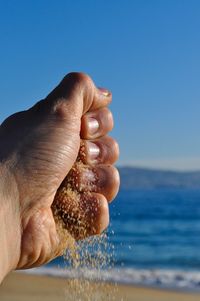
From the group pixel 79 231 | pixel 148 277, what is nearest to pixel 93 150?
pixel 79 231

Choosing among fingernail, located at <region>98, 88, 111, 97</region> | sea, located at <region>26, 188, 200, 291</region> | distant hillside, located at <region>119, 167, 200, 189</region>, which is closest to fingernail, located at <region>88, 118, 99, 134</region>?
fingernail, located at <region>98, 88, 111, 97</region>

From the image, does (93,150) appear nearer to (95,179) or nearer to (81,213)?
(95,179)

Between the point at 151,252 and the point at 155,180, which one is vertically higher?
the point at 155,180

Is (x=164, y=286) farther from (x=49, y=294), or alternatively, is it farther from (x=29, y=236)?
(x=29, y=236)

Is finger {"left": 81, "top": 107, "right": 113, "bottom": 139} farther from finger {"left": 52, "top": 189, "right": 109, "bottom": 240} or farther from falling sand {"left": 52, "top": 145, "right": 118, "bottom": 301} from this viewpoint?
finger {"left": 52, "top": 189, "right": 109, "bottom": 240}

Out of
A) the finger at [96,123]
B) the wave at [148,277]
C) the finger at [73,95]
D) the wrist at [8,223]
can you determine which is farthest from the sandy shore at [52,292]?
the wrist at [8,223]

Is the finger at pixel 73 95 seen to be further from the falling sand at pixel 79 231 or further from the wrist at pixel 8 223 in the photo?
the wrist at pixel 8 223
